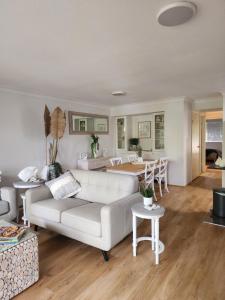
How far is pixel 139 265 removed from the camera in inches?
82.7

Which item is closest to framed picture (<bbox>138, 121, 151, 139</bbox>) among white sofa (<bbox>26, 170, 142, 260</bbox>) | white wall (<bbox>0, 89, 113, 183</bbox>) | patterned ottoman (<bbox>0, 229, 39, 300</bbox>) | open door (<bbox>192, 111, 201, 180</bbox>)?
open door (<bbox>192, 111, 201, 180</bbox>)

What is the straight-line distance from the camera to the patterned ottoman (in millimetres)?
1643

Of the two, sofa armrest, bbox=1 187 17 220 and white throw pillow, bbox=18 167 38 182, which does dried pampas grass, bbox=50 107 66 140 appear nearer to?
white throw pillow, bbox=18 167 38 182

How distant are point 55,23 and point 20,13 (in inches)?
10.6

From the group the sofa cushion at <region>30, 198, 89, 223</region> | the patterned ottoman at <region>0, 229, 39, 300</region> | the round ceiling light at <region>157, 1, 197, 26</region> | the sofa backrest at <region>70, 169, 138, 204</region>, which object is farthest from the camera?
the sofa backrest at <region>70, 169, 138, 204</region>

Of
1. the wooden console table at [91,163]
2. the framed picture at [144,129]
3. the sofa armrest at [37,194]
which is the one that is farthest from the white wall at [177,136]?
the sofa armrest at [37,194]

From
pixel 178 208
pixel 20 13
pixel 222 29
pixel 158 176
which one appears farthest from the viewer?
pixel 158 176

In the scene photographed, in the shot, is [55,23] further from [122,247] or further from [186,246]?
Answer: [186,246]

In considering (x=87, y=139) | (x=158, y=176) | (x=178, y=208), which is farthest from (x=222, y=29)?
(x=87, y=139)

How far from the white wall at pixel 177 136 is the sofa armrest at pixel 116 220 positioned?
3.16m

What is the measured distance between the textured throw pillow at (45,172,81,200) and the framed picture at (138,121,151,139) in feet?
12.9

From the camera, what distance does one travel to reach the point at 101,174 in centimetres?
296

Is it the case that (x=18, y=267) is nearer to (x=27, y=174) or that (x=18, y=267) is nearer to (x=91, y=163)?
(x=27, y=174)

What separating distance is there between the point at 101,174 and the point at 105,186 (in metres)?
0.20
